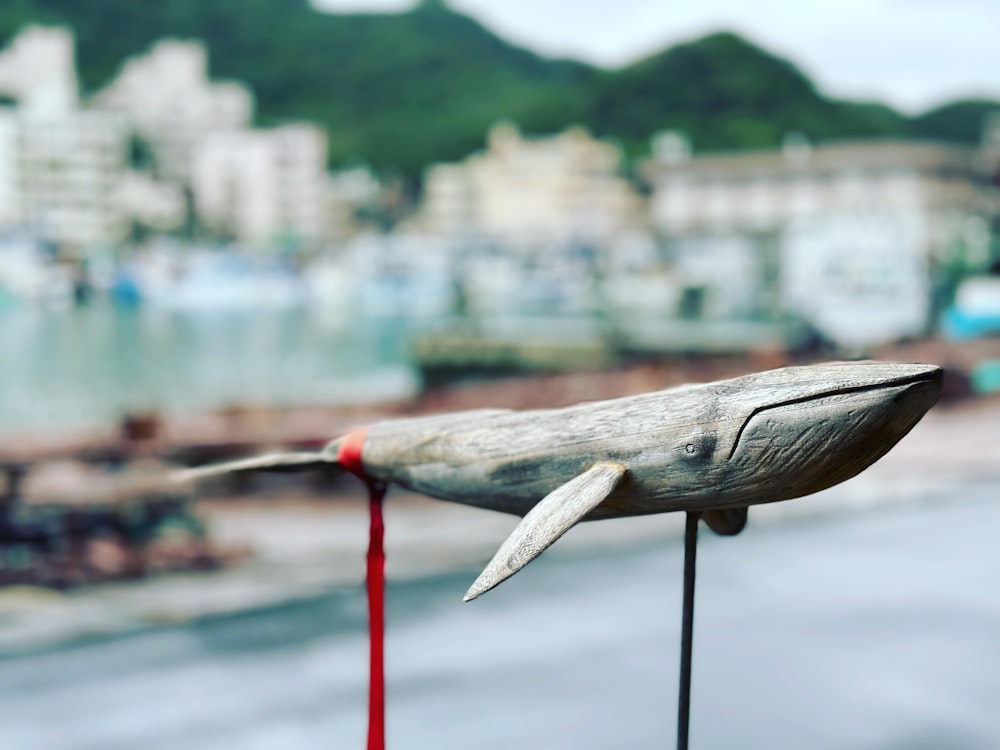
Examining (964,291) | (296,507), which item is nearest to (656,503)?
(296,507)

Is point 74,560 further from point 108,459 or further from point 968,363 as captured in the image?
point 968,363

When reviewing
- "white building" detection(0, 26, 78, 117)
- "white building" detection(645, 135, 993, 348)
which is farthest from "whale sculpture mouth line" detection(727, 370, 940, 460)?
"white building" detection(0, 26, 78, 117)

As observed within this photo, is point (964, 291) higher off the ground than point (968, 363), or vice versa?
point (964, 291)

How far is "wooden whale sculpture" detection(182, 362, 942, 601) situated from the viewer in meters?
0.96

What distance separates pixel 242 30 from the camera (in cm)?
1808

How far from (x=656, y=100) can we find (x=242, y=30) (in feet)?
23.0

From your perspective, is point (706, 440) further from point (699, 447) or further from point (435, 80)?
point (435, 80)

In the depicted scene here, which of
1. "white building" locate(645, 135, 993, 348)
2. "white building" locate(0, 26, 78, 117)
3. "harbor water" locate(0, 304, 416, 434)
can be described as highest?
"white building" locate(0, 26, 78, 117)

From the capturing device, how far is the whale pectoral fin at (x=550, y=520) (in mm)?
951

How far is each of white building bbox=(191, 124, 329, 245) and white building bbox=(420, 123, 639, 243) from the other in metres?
2.04

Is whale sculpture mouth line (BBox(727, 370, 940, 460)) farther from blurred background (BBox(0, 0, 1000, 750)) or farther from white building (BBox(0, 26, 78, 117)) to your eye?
white building (BBox(0, 26, 78, 117))

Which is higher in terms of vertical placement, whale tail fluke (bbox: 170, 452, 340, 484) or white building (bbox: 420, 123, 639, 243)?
white building (bbox: 420, 123, 639, 243)

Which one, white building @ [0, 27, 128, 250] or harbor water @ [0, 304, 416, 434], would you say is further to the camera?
harbor water @ [0, 304, 416, 434]

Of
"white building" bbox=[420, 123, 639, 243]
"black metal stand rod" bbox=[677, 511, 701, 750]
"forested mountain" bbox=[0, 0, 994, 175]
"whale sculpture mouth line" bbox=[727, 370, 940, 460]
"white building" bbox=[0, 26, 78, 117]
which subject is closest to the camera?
"whale sculpture mouth line" bbox=[727, 370, 940, 460]
